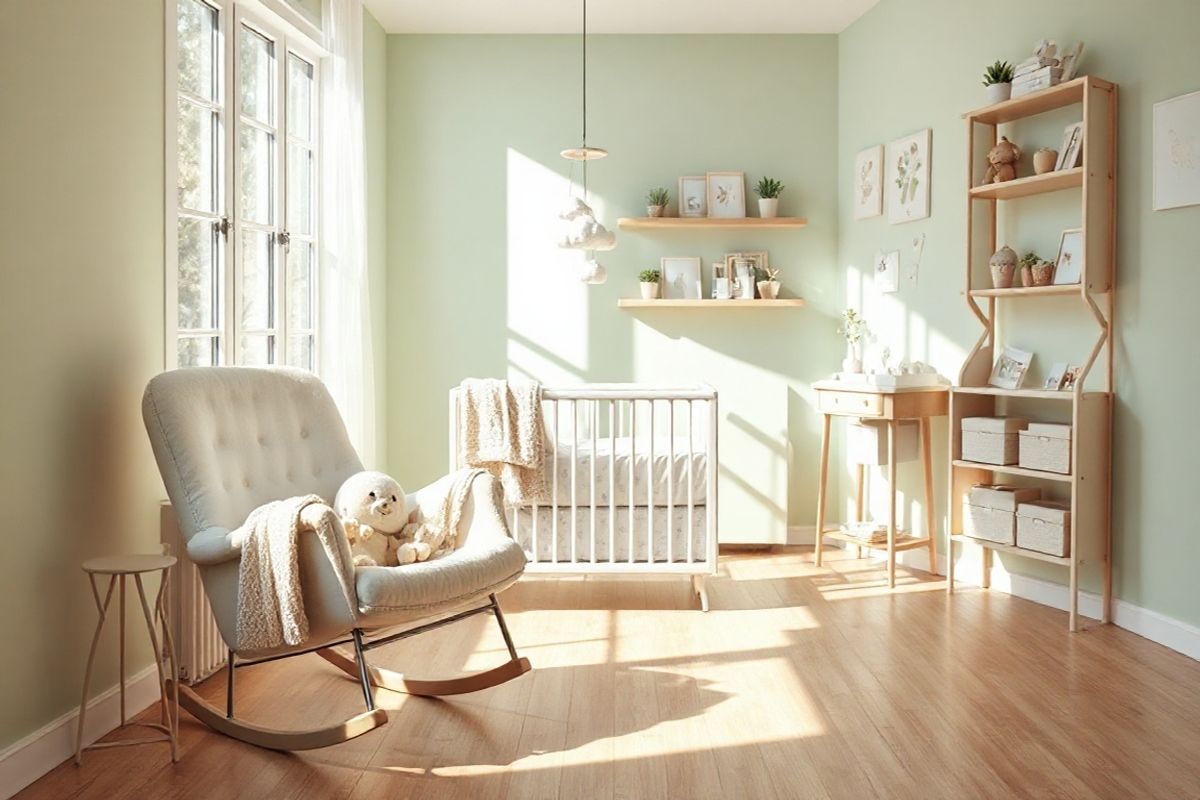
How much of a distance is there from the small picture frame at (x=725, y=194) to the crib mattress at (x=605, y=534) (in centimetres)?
186

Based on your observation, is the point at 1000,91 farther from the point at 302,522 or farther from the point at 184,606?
the point at 184,606

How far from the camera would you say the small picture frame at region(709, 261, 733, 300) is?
518cm

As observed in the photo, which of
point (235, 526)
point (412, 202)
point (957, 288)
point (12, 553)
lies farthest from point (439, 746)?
point (412, 202)

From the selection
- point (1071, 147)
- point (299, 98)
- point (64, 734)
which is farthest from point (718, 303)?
point (64, 734)

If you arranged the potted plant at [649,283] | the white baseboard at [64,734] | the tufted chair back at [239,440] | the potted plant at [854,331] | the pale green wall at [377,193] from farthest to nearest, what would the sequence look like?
1. the potted plant at [649,283]
2. the potted plant at [854,331]
3. the pale green wall at [377,193]
4. the tufted chair back at [239,440]
5. the white baseboard at [64,734]

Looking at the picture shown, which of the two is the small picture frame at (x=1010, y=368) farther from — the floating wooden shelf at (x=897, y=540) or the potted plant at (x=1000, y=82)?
the potted plant at (x=1000, y=82)

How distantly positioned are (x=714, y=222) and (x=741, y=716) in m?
2.91

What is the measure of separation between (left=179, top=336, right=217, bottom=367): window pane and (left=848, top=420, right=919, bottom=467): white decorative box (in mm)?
2565

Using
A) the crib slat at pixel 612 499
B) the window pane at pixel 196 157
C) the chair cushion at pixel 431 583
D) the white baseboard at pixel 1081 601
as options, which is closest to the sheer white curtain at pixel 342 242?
the window pane at pixel 196 157

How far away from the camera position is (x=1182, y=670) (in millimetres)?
3082

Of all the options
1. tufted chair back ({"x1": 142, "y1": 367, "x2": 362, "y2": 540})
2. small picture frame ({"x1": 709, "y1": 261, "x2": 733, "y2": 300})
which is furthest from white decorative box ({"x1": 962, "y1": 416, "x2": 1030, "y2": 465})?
tufted chair back ({"x1": 142, "y1": 367, "x2": 362, "y2": 540})

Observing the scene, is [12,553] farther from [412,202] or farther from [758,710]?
[412,202]

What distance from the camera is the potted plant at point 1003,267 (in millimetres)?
3844

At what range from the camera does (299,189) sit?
4.25m
